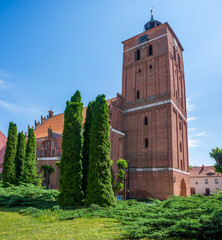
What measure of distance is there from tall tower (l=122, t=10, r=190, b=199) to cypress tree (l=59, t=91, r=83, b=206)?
1191 centimetres

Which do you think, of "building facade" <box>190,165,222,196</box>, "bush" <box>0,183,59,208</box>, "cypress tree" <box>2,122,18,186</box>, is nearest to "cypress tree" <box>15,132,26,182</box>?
"cypress tree" <box>2,122,18,186</box>

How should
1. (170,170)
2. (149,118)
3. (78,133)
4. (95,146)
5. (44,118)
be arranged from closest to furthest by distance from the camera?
1. (95,146)
2. (78,133)
3. (170,170)
4. (149,118)
5. (44,118)

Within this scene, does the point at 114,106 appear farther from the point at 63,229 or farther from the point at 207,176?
the point at 207,176

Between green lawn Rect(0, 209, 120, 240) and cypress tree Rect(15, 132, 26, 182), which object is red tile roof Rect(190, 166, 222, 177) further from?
green lawn Rect(0, 209, 120, 240)

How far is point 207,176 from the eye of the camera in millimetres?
47094

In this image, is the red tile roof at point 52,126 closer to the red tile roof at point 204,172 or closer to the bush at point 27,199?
the bush at point 27,199

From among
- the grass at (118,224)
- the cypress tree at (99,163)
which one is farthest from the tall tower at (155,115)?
the grass at (118,224)

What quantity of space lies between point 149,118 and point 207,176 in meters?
29.9

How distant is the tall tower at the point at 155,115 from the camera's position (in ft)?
76.7

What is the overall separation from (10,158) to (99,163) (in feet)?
34.7

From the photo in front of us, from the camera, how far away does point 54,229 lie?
7555 millimetres

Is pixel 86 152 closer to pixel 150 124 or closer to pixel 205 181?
pixel 150 124

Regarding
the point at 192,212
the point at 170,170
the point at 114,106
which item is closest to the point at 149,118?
the point at 114,106

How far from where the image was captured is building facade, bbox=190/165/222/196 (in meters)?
45.8
